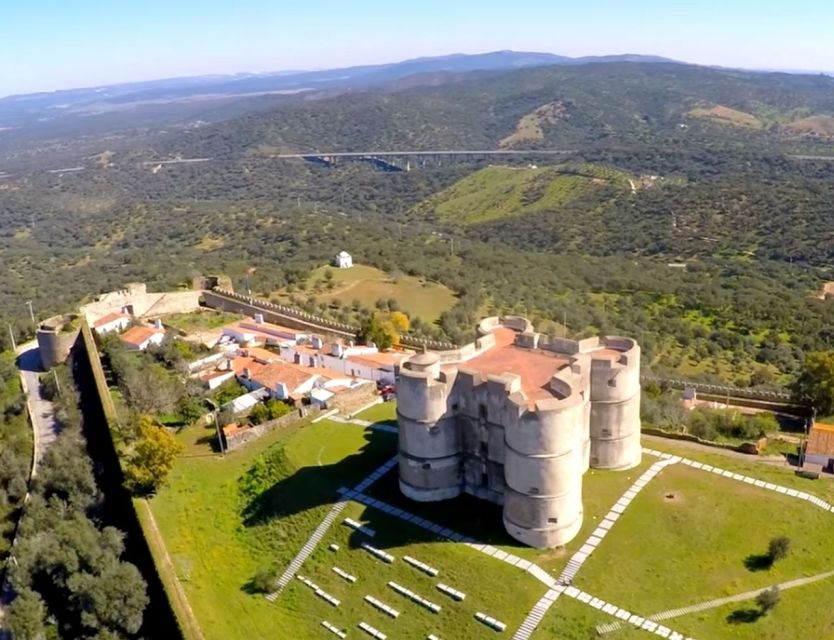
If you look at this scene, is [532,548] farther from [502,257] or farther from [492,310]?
[502,257]

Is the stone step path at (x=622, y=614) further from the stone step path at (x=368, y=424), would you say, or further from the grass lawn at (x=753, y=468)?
the stone step path at (x=368, y=424)

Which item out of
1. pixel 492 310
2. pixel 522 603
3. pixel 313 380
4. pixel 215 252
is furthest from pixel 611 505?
pixel 215 252

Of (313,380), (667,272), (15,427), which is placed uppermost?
(313,380)

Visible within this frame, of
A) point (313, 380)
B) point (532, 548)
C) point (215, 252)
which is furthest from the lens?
point (215, 252)

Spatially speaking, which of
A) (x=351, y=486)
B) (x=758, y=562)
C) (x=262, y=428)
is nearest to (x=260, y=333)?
(x=262, y=428)

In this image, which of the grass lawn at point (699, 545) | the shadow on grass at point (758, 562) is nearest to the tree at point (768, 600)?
the grass lawn at point (699, 545)

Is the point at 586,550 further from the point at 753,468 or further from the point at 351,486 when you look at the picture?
the point at 351,486

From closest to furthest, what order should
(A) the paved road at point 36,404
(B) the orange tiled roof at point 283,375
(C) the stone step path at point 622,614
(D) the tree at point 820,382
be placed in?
1. (C) the stone step path at point 622,614
2. (D) the tree at point 820,382
3. (B) the orange tiled roof at point 283,375
4. (A) the paved road at point 36,404
